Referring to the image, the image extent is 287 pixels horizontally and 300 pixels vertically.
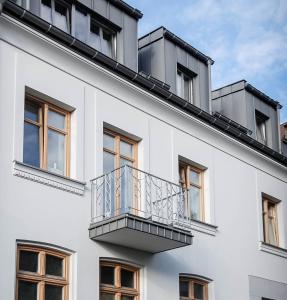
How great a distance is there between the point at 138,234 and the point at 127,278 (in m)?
1.40

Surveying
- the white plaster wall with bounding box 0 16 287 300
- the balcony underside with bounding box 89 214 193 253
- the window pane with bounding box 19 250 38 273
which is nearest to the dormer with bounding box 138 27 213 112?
the white plaster wall with bounding box 0 16 287 300

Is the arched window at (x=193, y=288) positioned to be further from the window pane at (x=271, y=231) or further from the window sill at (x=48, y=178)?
the window pane at (x=271, y=231)

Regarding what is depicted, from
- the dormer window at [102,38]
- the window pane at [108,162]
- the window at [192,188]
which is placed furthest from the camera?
the window at [192,188]

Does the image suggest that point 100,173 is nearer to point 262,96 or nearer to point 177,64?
point 177,64

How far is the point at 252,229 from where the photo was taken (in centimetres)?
2005

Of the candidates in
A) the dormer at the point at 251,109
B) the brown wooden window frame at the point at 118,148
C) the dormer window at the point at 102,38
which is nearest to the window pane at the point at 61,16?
the dormer window at the point at 102,38

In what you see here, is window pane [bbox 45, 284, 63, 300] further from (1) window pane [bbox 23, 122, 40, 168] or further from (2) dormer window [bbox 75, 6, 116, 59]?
(2) dormer window [bbox 75, 6, 116, 59]

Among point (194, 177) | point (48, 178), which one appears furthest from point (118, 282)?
point (194, 177)

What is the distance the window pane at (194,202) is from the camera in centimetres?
1814

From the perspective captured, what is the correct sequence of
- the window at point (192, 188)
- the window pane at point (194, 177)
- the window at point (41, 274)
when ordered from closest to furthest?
1. the window at point (41, 274)
2. the window at point (192, 188)
3. the window pane at point (194, 177)

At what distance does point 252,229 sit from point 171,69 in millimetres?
5065

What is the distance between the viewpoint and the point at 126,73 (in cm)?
1639

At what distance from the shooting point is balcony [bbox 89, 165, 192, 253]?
14.4 meters

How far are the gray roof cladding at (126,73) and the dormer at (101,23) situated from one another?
0.66m
